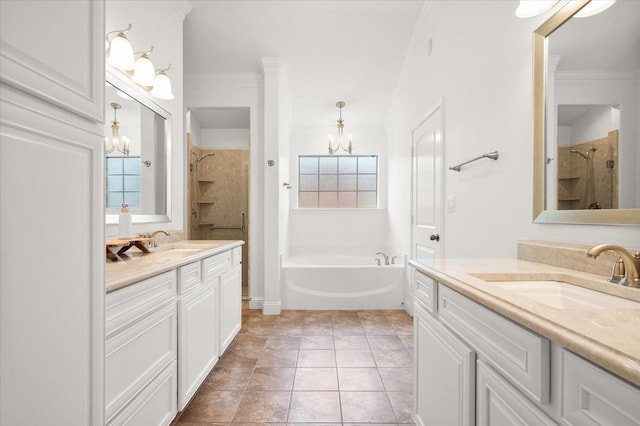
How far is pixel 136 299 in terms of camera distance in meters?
1.15

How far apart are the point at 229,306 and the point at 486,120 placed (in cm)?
219

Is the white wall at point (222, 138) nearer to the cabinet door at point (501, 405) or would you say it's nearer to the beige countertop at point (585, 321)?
the beige countertop at point (585, 321)

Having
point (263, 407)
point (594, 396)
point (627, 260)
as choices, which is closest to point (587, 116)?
point (627, 260)

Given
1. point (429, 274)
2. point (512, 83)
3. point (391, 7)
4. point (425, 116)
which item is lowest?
point (429, 274)

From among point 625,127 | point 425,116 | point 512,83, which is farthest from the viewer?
point 425,116

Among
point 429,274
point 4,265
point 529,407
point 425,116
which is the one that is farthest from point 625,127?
point 425,116

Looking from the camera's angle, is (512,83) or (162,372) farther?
(512,83)

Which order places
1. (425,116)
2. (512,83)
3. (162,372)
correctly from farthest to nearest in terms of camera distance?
(425,116), (512,83), (162,372)

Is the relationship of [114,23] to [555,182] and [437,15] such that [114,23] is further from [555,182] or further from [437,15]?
[555,182]

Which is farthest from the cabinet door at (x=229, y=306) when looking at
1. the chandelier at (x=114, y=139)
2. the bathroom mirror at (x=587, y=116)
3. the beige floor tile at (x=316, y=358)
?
the bathroom mirror at (x=587, y=116)

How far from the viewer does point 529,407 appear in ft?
2.18

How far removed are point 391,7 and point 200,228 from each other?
3.80 metres

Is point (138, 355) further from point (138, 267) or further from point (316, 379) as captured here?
point (316, 379)

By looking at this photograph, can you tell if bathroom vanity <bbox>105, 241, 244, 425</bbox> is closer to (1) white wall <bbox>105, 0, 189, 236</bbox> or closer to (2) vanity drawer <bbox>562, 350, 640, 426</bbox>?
(1) white wall <bbox>105, 0, 189, 236</bbox>
